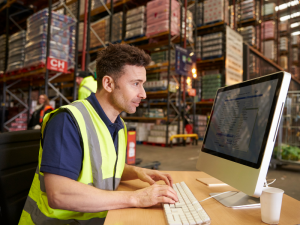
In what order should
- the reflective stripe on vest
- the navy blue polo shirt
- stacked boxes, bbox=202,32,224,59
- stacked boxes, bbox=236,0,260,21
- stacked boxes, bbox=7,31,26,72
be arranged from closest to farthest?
the navy blue polo shirt → the reflective stripe on vest → stacked boxes, bbox=7,31,26,72 → stacked boxes, bbox=202,32,224,59 → stacked boxes, bbox=236,0,260,21

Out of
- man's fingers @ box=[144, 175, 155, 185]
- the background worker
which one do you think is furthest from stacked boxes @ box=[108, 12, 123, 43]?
man's fingers @ box=[144, 175, 155, 185]

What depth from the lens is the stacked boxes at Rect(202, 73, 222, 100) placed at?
7980 mm

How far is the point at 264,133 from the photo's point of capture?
33.4 inches

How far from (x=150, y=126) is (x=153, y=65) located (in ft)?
7.00

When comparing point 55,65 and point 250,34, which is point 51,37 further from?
point 250,34

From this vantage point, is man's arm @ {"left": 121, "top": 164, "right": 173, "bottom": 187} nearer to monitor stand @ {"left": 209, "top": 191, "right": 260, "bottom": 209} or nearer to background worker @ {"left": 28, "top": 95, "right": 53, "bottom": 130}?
monitor stand @ {"left": 209, "top": 191, "right": 260, "bottom": 209}

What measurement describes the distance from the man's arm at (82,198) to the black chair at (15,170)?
1.11 ft

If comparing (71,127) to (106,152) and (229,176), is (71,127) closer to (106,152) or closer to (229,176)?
(106,152)

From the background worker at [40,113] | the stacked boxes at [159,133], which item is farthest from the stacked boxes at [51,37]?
the stacked boxes at [159,133]

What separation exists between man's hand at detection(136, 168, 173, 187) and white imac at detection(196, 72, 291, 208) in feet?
0.71

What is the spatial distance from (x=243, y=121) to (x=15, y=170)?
1.13 metres

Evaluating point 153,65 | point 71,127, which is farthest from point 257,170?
point 153,65

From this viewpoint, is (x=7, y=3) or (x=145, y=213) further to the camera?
(x=7, y=3)

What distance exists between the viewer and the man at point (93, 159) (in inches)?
33.0
